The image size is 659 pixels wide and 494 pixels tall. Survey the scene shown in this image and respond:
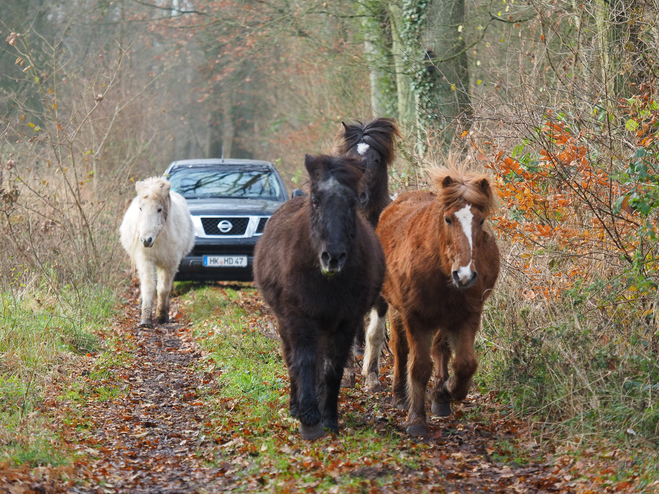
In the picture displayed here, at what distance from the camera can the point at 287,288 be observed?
19.0 feet

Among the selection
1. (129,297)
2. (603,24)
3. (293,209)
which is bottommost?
(129,297)

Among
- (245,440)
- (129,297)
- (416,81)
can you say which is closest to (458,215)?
(245,440)

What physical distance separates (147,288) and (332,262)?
606 centimetres

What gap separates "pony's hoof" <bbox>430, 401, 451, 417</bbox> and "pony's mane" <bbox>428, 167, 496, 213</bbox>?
1778 millimetres

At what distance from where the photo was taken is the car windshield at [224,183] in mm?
13789

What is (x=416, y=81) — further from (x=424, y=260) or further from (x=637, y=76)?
(x=424, y=260)

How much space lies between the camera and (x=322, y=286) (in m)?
5.73

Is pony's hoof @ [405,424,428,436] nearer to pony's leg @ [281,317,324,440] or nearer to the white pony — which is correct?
pony's leg @ [281,317,324,440]

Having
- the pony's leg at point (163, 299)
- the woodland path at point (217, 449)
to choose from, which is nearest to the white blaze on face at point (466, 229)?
the woodland path at point (217, 449)

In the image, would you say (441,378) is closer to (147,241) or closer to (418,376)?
(418,376)

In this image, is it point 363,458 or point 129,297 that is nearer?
point 363,458

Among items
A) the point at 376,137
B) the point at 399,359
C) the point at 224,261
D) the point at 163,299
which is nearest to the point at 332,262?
the point at 399,359

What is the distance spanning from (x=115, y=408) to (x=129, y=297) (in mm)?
7311

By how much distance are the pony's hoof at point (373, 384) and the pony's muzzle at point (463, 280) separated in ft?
7.66
